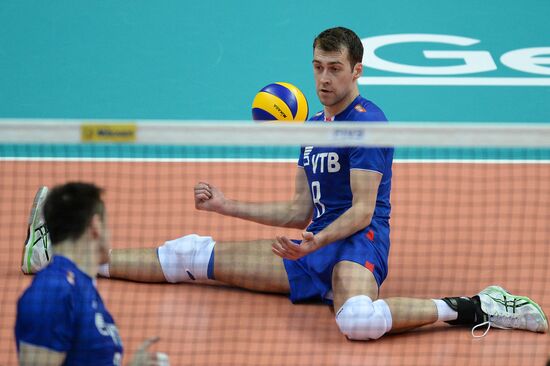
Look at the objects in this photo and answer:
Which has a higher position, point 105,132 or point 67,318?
point 105,132

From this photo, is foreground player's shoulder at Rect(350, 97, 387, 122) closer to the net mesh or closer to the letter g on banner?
the net mesh

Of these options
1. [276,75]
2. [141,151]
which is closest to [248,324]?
[141,151]

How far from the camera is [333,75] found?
686 centimetres

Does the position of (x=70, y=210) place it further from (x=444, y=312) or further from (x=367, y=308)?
(x=444, y=312)

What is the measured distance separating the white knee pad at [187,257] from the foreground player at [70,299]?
2.36 m

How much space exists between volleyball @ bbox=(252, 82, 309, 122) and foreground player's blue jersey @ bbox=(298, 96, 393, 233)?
0.97 m

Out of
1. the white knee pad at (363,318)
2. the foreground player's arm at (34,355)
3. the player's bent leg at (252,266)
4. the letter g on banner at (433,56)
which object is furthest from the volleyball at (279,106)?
the foreground player's arm at (34,355)

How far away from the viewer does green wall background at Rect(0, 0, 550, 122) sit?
11.1 m

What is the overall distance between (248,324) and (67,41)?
6.59 meters

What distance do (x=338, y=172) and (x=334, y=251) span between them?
555 millimetres

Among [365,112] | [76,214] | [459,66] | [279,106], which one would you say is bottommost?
[76,214]

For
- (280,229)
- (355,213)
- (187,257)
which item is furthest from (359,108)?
(280,229)

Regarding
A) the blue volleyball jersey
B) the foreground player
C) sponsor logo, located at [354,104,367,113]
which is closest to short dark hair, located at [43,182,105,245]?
the foreground player

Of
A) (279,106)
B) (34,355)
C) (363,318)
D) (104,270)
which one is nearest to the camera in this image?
(34,355)
